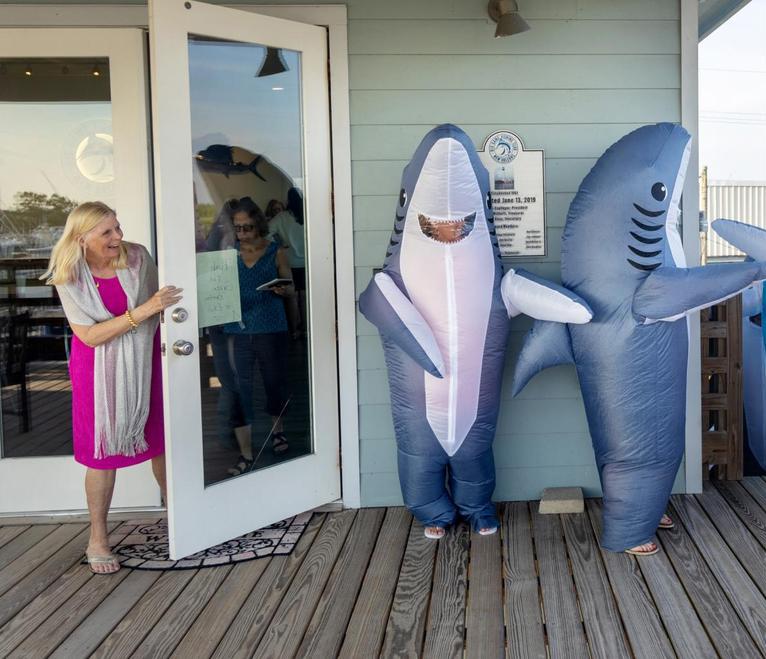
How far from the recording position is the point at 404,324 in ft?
10.1

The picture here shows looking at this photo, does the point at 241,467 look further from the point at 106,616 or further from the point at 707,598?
the point at 707,598

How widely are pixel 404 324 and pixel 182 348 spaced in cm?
82

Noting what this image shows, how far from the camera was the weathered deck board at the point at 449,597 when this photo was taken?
7.88ft

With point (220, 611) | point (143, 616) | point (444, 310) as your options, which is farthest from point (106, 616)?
point (444, 310)

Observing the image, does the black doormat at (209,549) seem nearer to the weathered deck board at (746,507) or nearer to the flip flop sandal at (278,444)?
the flip flop sandal at (278,444)

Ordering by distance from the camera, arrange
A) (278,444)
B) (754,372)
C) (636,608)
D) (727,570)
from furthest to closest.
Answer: (754,372), (278,444), (727,570), (636,608)

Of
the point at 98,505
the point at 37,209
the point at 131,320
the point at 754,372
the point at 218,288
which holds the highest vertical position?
the point at 37,209

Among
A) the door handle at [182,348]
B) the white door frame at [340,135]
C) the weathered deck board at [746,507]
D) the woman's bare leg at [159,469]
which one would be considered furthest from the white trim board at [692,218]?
the woman's bare leg at [159,469]

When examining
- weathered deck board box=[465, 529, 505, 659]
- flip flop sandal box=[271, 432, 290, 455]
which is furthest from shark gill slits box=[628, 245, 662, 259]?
flip flop sandal box=[271, 432, 290, 455]

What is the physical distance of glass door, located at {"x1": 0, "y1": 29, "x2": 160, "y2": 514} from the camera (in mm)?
3473

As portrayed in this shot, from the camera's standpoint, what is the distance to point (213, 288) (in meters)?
3.17

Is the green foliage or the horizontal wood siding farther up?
the horizontal wood siding

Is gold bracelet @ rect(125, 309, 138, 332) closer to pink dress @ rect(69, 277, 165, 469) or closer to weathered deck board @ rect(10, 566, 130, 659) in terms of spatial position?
pink dress @ rect(69, 277, 165, 469)

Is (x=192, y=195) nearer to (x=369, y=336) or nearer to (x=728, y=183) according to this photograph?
(x=369, y=336)
